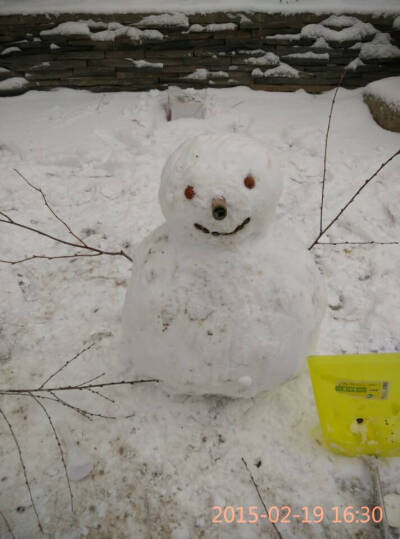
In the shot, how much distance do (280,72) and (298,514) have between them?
11.3 feet

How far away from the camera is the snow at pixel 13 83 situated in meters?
3.71

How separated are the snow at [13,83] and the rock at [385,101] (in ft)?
10.0

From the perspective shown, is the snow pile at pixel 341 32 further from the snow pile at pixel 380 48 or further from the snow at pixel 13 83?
the snow at pixel 13 83

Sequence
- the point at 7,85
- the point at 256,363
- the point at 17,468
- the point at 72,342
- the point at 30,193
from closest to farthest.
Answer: the point at 256,363 → the point at 17,468 → the point at 72,342 → the point at 30,193 → the point at 7,85

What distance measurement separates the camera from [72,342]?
1.99 metres

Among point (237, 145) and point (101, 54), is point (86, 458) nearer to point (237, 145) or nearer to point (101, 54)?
point (237, 145)

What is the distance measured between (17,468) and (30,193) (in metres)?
1.88

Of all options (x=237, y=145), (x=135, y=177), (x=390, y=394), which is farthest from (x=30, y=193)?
(x=390, y=394)

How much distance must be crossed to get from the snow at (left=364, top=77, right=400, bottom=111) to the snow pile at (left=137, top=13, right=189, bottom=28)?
1.63 metres

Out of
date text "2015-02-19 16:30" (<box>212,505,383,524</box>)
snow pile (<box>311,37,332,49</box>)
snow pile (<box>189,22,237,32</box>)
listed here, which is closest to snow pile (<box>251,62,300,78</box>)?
snow pile (<box>311,37,332,49</box>)

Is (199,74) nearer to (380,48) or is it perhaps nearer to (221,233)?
(380,48)

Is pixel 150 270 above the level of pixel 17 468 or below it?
above

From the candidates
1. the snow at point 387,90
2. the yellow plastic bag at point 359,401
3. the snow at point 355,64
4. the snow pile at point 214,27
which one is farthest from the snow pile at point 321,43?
the yellow plastic bag at point 359,401

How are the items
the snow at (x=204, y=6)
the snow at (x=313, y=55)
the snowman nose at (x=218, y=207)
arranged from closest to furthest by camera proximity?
the snowman nose at (x=218, y=207) < the snow at (x=204, y=6) < the snow at (x=313, y=55)
